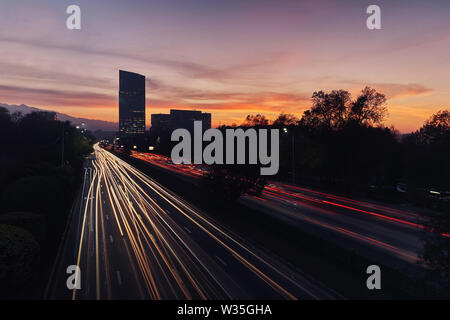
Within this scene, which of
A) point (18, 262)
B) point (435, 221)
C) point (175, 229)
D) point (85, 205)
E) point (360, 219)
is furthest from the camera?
point (85, 205)

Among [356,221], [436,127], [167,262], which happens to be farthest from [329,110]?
[167,262]

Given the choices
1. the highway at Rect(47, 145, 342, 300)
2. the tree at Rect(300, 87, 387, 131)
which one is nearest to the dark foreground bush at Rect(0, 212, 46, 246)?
the highway at Rect(47, 145, 342, 300)

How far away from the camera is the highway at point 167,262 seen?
1360cm

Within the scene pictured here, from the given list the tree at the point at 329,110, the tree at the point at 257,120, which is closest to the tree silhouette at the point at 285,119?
the tree at the point at 257,120

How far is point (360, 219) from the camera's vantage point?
26453 millimetres

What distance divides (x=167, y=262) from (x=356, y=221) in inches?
711

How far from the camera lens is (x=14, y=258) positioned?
13.6 metres

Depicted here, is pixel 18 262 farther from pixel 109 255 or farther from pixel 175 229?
pixel 175 229

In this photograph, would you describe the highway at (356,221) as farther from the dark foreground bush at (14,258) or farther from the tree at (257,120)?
the tree at (257,120)

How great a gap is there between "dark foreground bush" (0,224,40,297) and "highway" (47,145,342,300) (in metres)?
1.49

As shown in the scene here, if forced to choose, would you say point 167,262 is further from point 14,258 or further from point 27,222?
point 27,222

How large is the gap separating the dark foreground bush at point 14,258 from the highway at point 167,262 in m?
1.49
